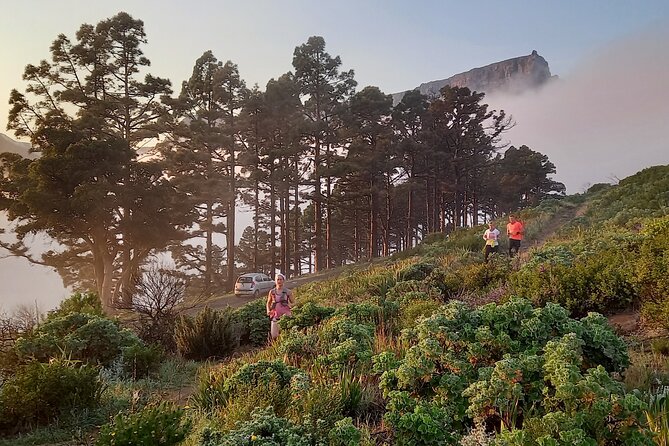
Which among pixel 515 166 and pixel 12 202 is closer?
pixel 12 202

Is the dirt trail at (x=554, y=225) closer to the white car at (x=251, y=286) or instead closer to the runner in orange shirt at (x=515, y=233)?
the runner in orange shirt at (x=515, y=233)

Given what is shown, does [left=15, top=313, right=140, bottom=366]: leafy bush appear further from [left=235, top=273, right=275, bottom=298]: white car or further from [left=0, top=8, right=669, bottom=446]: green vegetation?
[left=235, top=273, right=275, bottom=298]: white car

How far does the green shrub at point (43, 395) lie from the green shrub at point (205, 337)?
3883mm

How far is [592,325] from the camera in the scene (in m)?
4.65

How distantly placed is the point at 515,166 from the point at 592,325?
164ft

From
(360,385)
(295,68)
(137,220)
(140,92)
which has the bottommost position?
(360,385)

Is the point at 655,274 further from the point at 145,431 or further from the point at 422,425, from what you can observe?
the point at 145,431

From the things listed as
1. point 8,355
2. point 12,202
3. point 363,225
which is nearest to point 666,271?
point 8,355

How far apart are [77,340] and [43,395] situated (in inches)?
120

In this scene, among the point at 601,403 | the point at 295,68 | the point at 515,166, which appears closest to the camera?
the point at 601,403

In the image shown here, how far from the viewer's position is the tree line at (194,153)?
→ 23406 mm

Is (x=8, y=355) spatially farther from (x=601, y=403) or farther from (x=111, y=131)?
(x=111, y=131)

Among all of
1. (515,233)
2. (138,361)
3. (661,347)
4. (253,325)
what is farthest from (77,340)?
(515,233)

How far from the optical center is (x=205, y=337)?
9555 millimetres
